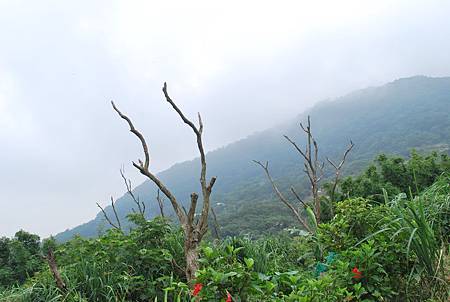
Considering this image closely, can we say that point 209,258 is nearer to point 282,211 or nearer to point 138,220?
point 138,220

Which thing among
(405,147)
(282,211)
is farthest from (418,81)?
(282,211)

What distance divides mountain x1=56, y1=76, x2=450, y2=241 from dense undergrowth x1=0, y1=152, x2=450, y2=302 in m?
61.2

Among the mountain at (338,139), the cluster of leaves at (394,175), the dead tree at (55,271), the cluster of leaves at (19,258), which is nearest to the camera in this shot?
the dead tree at (55,271)

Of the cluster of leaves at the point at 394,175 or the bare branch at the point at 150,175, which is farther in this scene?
the cluster of leaves at the point at 394,175

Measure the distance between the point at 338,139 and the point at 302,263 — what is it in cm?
14259

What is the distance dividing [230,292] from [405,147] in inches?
3462

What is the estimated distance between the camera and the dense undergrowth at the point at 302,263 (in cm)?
242

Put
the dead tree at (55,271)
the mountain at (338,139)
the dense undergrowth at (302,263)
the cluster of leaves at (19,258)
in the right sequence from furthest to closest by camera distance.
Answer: the mountain at (338,139) → the cluster of leaves at (19,258) → the dead tree at (55,271) → the dense undergrowth at (302,263)

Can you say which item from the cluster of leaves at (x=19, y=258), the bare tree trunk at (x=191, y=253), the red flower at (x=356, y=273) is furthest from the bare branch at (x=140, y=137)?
the cluster of leaves at (x=19, y=258)

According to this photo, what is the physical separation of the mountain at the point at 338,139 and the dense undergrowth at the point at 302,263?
201 ft

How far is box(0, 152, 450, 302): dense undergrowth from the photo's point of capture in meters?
2.42

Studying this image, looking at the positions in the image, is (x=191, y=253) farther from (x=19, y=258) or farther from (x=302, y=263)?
(x=19, y=258)

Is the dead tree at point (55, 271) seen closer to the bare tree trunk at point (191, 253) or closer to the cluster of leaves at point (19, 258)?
the bare tree trunk at point (191, 253)

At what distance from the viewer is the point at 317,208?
644 centimetres
